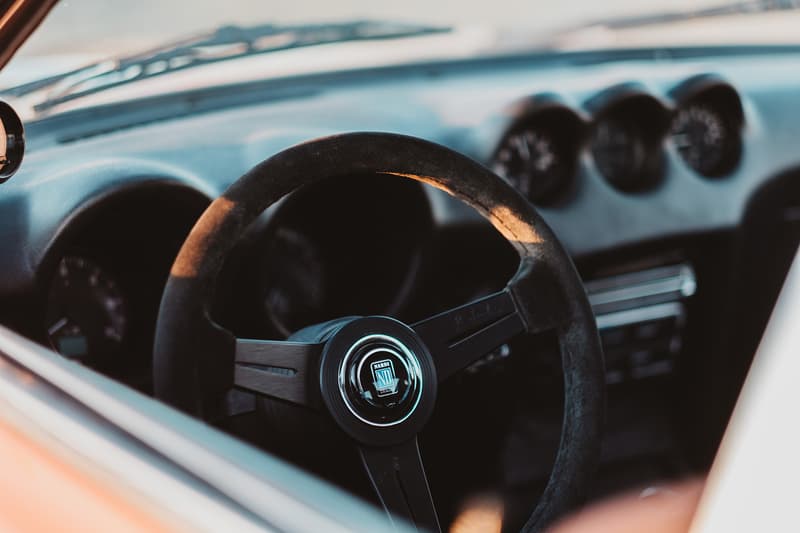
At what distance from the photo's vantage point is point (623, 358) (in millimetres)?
3377

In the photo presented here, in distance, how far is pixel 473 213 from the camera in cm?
297

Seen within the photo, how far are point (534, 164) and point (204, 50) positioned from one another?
107 centimetres

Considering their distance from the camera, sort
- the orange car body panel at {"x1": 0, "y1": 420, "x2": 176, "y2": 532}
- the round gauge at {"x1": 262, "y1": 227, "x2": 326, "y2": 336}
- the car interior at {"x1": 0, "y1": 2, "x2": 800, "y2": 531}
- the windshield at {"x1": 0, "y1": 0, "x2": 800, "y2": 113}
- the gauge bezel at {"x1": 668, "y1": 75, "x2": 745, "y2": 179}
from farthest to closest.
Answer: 1. the gauge bezel at {"x1": 668, "y1": 75, "x2": 745, "y2": 179}
2. the round gauge at {"x1": 262, "y1": 227, "x2": 326, "y2": 336}
3. the windshield at {"x1": 0, "y1": 0, "x2": 800, "y2": 113}
4. the car interior at {"x1": 0, "y1": 2, "x2": 800, "y2": 531}
5. the orange car body panel at {"x1": 0, "y1": 420, "x2": 176, "y2": 532}

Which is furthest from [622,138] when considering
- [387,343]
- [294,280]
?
[387,343]

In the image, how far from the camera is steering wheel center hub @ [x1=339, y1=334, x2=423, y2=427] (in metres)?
1.63

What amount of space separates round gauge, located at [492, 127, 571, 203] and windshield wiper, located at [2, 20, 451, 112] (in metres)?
0.42

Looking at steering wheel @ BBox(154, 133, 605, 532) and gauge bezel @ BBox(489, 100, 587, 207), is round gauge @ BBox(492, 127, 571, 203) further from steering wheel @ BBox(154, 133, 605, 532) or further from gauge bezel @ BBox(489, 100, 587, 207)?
steering wheel @ BBox(154, 133, 605, 532)

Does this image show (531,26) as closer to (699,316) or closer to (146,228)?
(699,316)

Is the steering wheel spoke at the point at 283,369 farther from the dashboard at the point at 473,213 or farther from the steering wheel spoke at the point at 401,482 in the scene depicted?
the dashboard at the point at 473,213

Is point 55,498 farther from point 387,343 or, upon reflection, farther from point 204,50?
point 204,50

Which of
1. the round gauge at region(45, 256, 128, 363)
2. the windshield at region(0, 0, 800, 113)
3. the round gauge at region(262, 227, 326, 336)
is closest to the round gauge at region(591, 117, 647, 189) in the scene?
the windshield at region(0, 0, 800, 113)

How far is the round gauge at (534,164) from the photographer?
10.6 feet

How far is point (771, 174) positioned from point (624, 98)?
2.00 feet

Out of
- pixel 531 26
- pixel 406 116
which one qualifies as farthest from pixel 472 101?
pixel 531 26
